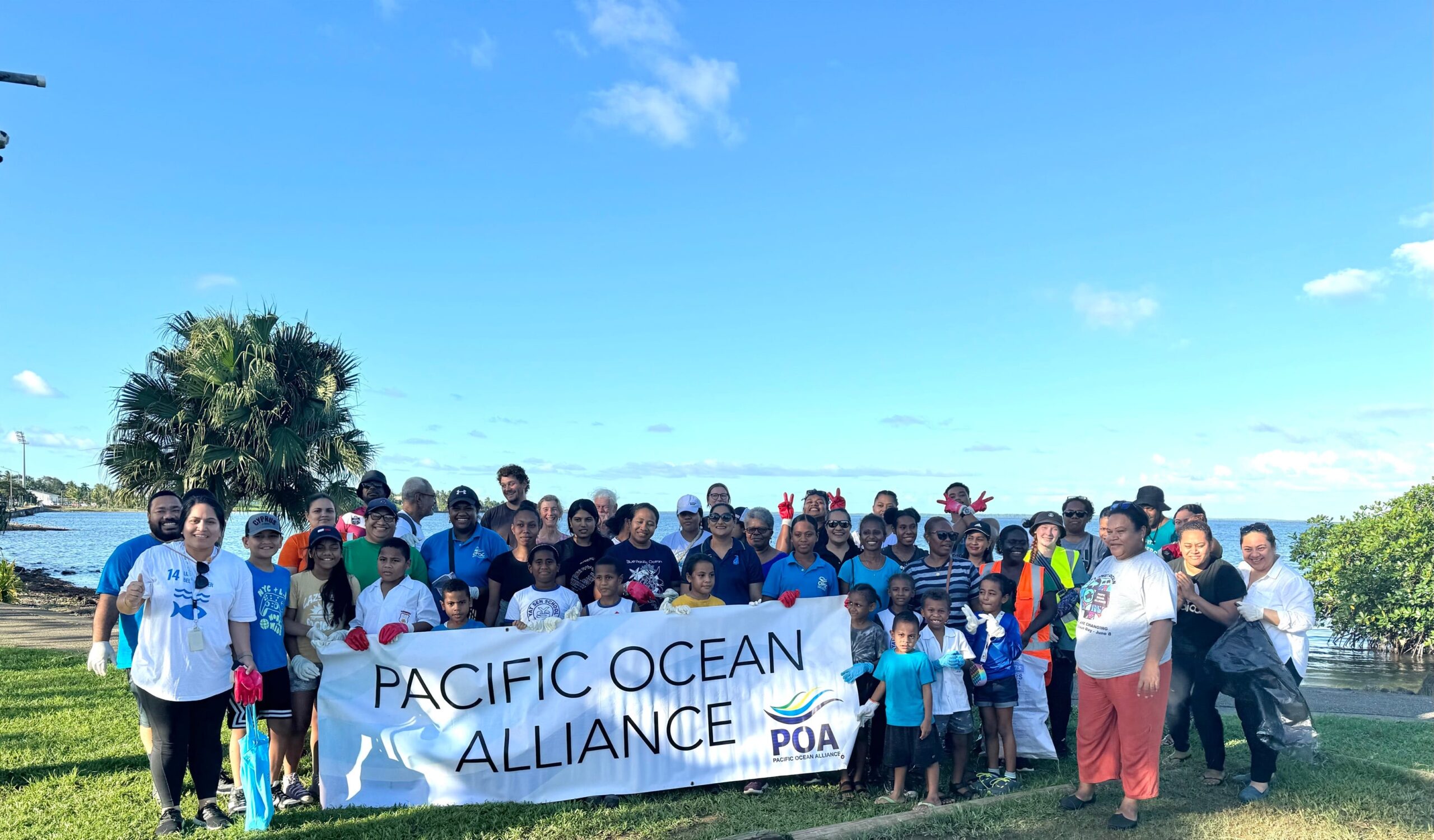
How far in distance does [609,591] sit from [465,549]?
1.28 meters

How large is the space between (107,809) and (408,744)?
1.77 metres

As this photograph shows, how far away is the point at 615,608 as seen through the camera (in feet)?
19.2

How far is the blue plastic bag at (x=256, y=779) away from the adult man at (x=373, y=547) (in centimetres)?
116

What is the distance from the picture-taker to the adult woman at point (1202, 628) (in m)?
5.67

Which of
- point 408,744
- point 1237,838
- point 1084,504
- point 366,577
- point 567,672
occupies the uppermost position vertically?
point 1084,504

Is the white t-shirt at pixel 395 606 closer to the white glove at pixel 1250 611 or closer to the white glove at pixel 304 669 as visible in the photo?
the white glove at pixel 304 669

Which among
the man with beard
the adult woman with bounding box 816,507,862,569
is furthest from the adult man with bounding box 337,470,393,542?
the adult woman with bounding box 816,507,862,569

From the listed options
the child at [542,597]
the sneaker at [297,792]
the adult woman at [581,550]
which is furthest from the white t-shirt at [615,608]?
the sneaker at [297,792]

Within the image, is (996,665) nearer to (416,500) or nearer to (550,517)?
(550,517)

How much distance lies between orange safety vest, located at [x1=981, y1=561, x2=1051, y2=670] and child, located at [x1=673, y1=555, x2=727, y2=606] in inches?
78.9

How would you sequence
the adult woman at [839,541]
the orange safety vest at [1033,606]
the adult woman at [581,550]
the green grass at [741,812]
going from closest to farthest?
the green grass at [741,812] < the orange safety vest at [1033,606] < the adult woman at [581,550] < the adult woman at [839,541]

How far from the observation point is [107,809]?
17.0 ft

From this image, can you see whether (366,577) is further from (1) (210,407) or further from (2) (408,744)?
(1) (210,407)

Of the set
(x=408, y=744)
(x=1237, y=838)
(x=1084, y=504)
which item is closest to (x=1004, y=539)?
(x=1084, y=504)
